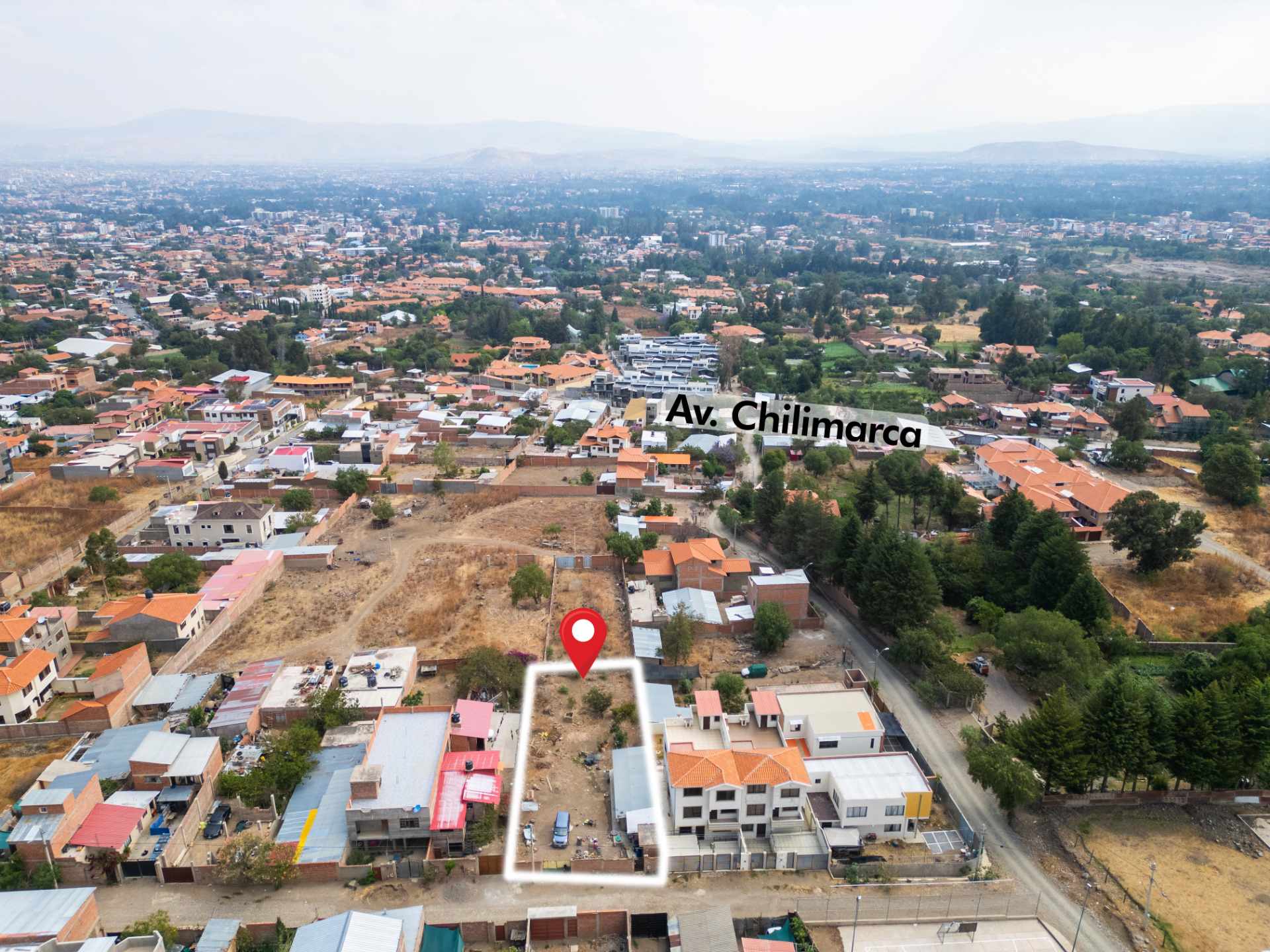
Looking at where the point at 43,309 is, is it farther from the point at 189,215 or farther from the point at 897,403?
the point at 189,215

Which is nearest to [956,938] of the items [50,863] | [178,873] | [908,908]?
[908,908]

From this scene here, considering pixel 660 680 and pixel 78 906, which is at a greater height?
pixel 78 906

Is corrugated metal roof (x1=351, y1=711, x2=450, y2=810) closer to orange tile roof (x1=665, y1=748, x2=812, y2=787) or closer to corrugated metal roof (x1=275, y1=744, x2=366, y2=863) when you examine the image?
corrugated metal roof (x1=275, y1=744, x2=366, y2=863)

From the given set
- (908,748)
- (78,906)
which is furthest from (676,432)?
(78,906)

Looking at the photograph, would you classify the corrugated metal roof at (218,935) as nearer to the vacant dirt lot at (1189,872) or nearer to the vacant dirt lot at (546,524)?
the vacant dirt lot at (1189,872)

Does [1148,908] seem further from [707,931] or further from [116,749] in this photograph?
[116,749]
